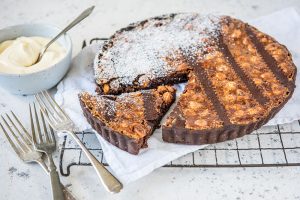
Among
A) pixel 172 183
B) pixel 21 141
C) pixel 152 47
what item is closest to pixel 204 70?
pixel 152 47

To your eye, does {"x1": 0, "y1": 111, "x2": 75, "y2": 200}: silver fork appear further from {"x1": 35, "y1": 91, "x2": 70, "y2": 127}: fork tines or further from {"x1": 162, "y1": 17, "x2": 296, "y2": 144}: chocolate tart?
{"x1": 162, "y1": 17, "x2": 296, "y2": 144}: chocolate tart

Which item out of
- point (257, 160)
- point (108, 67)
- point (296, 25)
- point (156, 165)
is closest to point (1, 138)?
point (108, 67)

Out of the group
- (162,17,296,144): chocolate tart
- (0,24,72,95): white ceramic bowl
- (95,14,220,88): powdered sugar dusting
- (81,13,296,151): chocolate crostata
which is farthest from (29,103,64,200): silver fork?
(162,17,296,144): chocolate tart

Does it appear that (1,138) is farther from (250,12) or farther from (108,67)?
(250,12)

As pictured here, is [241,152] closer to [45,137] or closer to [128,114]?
[128,114]

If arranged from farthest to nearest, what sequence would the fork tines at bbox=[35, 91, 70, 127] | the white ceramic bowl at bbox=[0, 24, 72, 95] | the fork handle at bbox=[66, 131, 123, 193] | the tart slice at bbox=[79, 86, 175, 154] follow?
the white ceramic bowl at bbox=[0, 24, 72, 95] < the fork tines at bbox=[35, 91, 70, 127] < the tart slice at bbox=[79, 86, 175, 154] < the fork handle at bbox=[66, 131, 123, 193]

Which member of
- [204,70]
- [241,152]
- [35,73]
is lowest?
[241,152]
